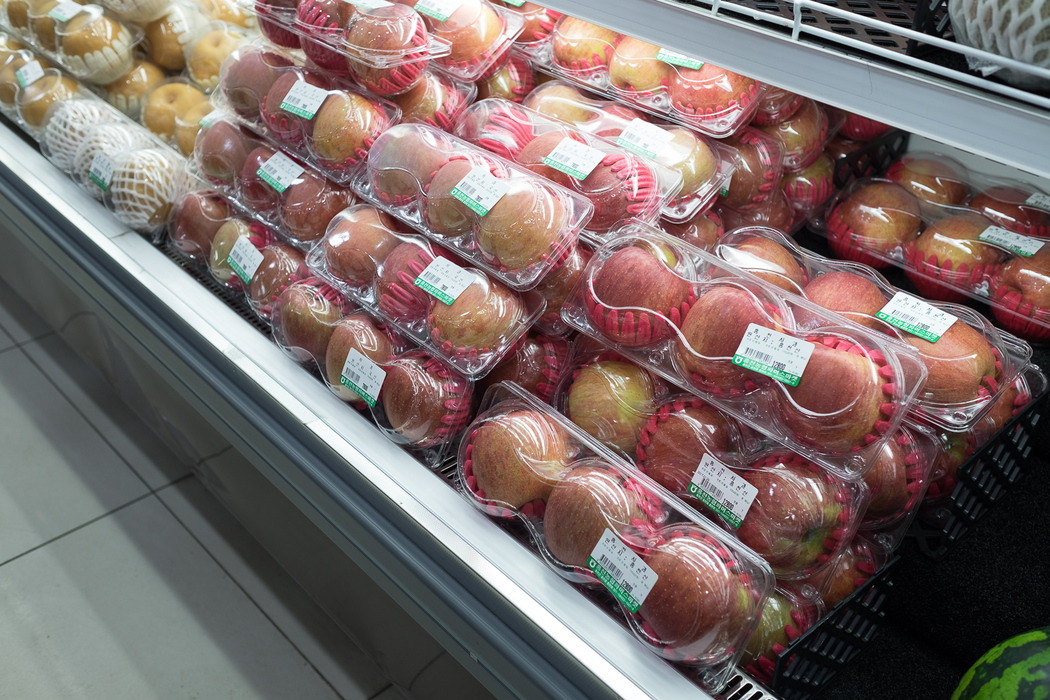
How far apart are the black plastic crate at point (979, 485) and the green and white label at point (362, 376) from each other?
0.84 m

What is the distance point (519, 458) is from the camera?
108cm

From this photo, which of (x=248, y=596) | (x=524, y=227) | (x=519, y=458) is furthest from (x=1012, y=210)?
(x=248, y=596)

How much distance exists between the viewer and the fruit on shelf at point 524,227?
46.2 inches

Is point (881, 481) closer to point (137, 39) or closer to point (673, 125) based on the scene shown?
point (673, 125)

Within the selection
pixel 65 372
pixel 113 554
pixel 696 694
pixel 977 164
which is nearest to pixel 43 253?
pixel 65 372

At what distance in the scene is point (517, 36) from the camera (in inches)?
60.3

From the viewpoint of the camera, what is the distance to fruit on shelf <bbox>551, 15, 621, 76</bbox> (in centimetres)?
145

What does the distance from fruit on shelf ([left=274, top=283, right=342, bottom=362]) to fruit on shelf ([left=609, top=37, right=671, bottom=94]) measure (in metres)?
0.66

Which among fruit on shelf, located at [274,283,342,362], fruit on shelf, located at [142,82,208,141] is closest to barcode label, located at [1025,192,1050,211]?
fruit on shelf, located at [274,283,342,362]

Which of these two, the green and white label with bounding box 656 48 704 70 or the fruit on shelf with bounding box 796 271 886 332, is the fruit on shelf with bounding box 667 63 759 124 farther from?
the fruit on shelf with bounding box 796 271 886 332

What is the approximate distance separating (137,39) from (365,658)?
5.56ft

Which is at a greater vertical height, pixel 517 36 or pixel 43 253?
pixel 517 36

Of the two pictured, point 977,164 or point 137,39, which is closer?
point 977,164

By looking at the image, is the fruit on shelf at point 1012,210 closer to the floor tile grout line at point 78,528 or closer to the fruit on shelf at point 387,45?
the fruit on shelf at point 387,45
